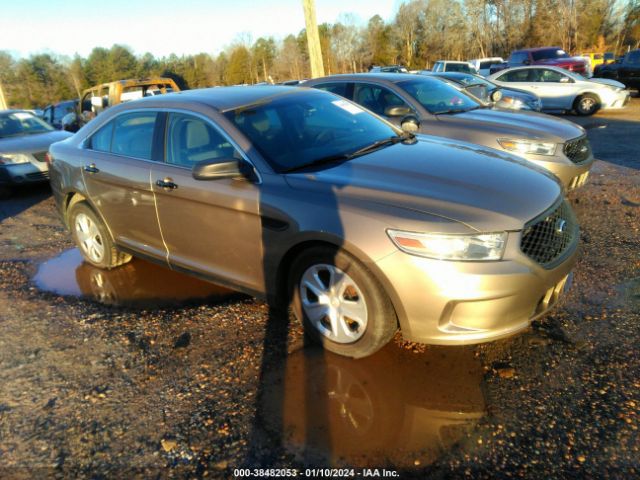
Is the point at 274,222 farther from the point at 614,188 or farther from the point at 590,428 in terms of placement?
the point at 614,188

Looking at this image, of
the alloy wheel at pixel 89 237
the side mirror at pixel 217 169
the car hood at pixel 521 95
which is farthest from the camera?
the car hood at pixel 521 95

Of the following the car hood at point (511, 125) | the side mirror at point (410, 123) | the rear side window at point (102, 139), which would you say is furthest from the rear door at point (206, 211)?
the car hood at point (511, 125)

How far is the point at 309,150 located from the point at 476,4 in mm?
55214

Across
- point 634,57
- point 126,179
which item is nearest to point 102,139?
point 126,179

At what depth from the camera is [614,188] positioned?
615 cm

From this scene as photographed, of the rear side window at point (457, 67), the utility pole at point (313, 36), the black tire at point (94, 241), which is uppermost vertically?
the utility pole at point (313, 36)

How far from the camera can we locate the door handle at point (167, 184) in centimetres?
349

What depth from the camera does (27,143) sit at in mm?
8320

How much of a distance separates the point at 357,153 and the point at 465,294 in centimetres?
142

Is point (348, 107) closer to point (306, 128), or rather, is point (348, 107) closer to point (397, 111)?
point (306, 128)

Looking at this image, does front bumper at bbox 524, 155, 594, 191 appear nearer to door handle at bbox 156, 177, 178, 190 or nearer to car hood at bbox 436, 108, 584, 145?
car hood at bbox 436, 108, 584, 145

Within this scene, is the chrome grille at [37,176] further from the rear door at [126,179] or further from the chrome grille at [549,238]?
the chrome grille at [549,238]

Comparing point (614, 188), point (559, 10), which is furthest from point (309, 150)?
point (559, 10)

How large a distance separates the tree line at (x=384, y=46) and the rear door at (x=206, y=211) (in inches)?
1851
